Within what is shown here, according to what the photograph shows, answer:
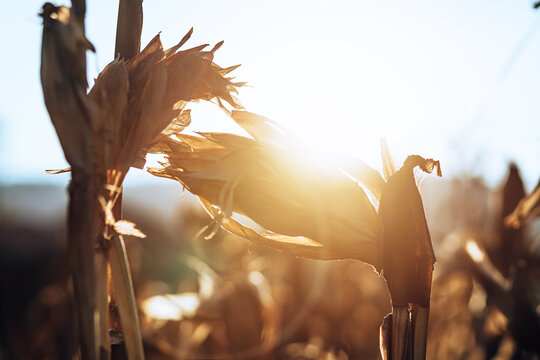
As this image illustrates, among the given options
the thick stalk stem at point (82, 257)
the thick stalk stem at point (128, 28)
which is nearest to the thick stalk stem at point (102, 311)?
the thick stalk stem at point (82, 257)

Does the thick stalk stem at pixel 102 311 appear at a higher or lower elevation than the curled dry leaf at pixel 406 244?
lower

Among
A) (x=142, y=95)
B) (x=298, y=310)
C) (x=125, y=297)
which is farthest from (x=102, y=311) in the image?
(x=298, y=310)

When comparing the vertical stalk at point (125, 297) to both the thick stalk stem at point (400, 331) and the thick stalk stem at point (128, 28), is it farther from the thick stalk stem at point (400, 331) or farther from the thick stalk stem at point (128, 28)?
the thick stalk stem at point (400, 331)

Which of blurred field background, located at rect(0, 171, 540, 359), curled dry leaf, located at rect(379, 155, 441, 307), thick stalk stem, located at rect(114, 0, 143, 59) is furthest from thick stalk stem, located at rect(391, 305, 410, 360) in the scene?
thick stalk stem, located at rect(114, 0, 143, 59)

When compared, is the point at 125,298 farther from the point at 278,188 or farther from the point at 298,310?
the point at 298,310

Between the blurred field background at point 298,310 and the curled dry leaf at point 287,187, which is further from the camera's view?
the blurred field background at point 298,310

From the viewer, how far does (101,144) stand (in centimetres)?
29

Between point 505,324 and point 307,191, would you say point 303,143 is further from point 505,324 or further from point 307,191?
point 505,324

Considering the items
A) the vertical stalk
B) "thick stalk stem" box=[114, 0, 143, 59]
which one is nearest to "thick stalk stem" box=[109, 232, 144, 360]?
the vertical stalk

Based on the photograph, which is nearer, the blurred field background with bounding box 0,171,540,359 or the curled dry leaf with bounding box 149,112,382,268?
the curled dry leaf with bounding box 149,112,382,268

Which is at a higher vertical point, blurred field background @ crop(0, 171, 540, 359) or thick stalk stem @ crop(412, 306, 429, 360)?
thick stalk stem @ crop(412, 306, 429, 360)

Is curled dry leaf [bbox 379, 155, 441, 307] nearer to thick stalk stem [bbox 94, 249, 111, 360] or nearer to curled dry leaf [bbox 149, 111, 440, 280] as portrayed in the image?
curled dry leaf [bbox 149, 111, 440, 280]

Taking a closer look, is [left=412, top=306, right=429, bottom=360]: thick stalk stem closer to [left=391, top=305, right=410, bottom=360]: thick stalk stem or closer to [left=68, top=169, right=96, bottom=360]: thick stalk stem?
[left=391, top=305, right=410, bottom=360]: thick stalk stem

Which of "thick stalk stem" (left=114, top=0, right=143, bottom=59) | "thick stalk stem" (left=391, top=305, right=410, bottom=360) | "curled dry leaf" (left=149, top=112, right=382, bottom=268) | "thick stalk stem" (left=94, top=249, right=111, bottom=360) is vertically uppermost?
"thick stalk stem" (left=114, top=0, right=143, bottom=59)
